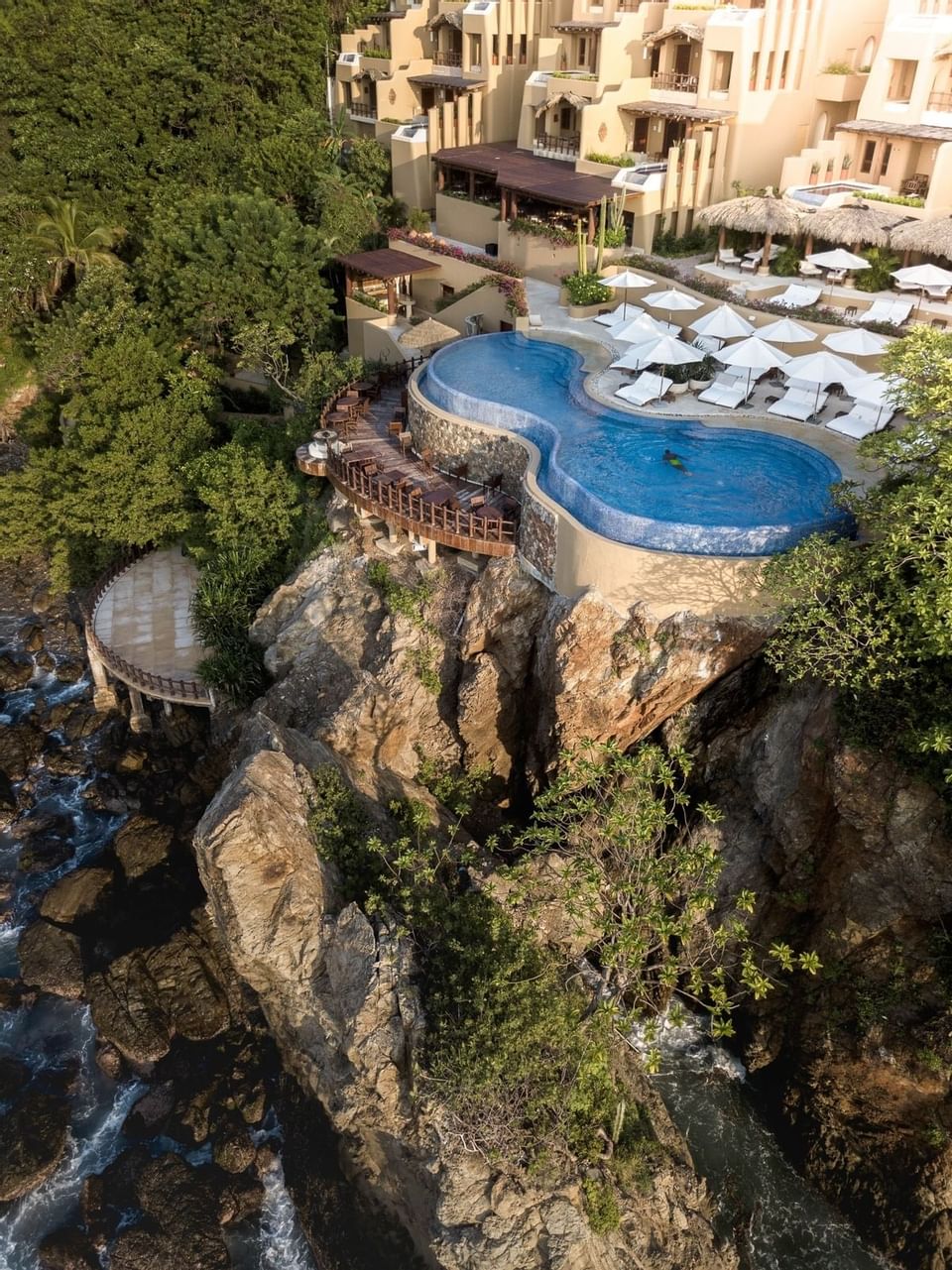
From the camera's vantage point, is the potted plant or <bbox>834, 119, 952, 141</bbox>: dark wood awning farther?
<bbox>834, 119, 952, 141</bbox>: dark wood awning

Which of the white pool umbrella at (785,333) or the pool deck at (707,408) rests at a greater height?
the white pool umbrella at (785,333)

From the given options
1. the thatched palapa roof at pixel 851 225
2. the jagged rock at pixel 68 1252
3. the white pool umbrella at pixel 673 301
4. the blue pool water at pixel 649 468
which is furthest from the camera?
the thatched palapa roof at pixel 851 225

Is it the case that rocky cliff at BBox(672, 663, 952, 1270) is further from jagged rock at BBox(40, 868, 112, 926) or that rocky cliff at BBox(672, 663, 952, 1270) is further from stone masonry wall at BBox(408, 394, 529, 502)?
jagged rock at BBox(40, 868, 112, 926)

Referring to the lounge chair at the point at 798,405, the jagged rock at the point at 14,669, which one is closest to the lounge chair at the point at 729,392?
the lounge chair at the point at 798,405

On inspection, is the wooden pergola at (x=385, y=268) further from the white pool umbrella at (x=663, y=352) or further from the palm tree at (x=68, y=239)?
the white pool umbrella at (x=663, y=352)

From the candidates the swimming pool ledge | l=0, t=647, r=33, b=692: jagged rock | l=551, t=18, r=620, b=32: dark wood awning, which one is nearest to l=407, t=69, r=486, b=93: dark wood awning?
l=551, t=18, r=620, b=32: dark wood awning

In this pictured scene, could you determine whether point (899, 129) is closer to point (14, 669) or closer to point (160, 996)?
point (160, 996)
